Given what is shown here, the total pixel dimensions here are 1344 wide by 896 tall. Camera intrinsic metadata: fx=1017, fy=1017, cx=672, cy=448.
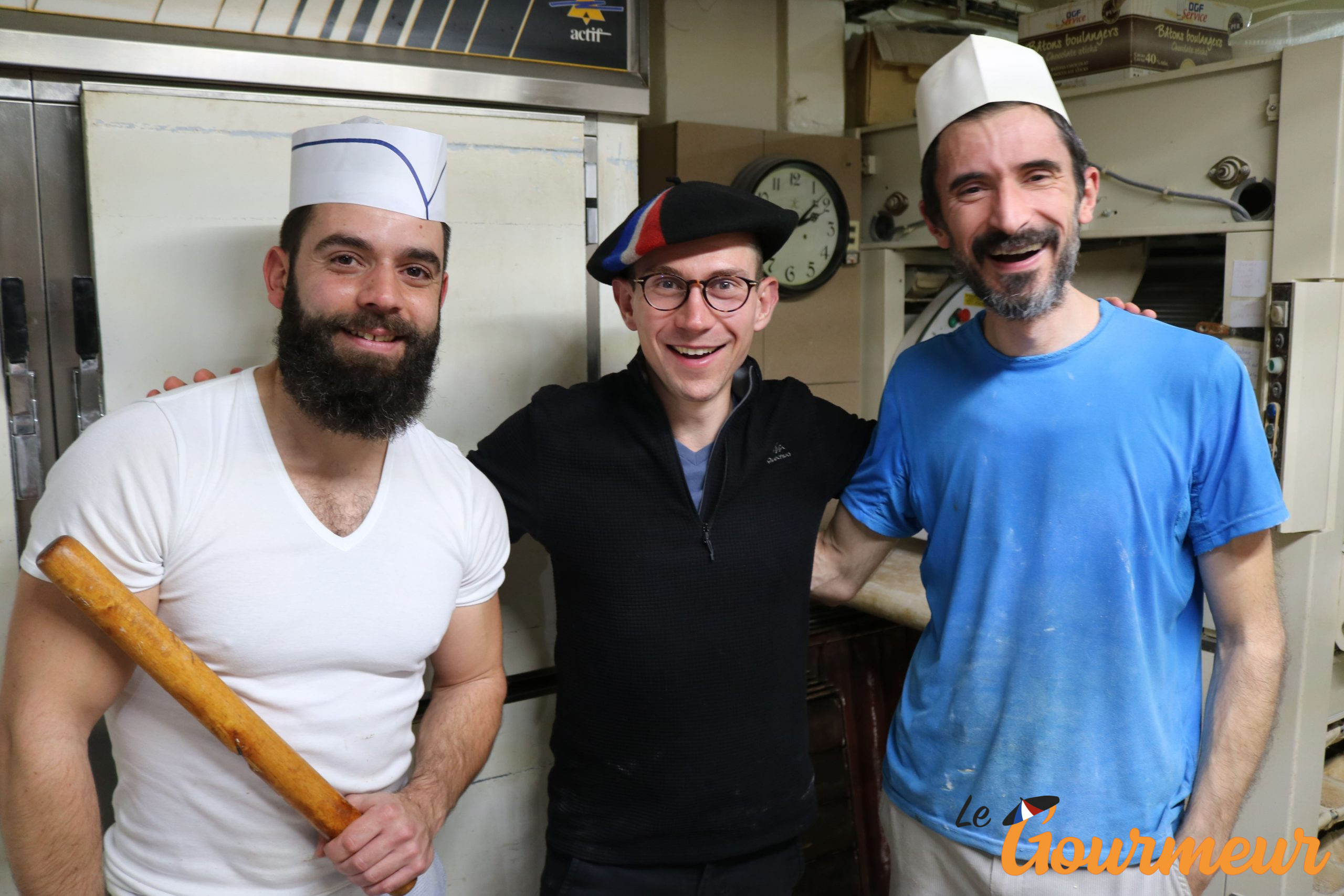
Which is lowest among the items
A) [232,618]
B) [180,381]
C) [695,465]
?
[232,618]

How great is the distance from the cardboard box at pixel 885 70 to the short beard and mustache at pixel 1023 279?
7.30ft

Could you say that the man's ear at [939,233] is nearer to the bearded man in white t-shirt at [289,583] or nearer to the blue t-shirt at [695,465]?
the blue t-shirt at [695,465]

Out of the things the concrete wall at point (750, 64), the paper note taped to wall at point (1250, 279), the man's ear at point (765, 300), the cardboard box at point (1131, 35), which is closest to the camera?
the man's ear at point (765, 300)

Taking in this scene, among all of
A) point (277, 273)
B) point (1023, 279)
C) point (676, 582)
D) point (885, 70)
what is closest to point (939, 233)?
point (1023, 279)

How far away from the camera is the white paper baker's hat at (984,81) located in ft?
4.83

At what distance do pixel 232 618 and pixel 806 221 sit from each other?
2.44 m

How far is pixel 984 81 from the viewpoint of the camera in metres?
1.47

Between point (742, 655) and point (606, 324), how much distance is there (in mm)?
769

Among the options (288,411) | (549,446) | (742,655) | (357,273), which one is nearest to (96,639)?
(288,411)

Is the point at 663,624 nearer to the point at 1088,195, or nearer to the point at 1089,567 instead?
the point at 1089,567

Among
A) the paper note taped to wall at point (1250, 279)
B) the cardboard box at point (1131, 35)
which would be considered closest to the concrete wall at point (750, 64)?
the cardboard box at point (1131, 35)

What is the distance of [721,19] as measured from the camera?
128 inches

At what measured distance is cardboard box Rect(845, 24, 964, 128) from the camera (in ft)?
11.5

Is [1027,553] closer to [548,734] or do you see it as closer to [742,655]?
[742,655]
